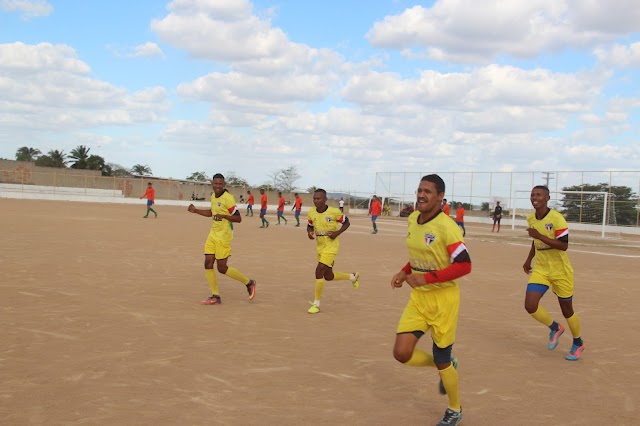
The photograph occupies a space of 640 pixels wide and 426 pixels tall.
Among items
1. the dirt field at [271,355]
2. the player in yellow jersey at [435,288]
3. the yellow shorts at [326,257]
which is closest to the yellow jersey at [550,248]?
the dirt field at [271,355]

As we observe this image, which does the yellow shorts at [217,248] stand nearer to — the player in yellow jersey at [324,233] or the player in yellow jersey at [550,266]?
the player in yellow jersey at [324,233]

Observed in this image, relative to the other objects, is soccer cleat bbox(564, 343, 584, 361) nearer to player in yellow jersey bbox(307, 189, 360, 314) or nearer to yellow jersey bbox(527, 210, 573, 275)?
yellow jersey bbox(527, 210, 573, 275)

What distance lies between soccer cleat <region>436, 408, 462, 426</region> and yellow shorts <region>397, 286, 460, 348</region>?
0.51 meters

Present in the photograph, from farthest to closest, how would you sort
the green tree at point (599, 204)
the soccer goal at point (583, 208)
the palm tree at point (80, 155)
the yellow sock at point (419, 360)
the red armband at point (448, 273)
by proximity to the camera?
the palm tree at point (80, 155) → the soccer goal at point (583, 208) → the green tree at point (599, 204) → the yellow sock at point (419, 360) → the red armband at point (448, 273)

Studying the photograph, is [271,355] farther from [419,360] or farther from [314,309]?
[314,309]

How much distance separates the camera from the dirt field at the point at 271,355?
482cm

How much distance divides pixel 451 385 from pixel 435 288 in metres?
0.75

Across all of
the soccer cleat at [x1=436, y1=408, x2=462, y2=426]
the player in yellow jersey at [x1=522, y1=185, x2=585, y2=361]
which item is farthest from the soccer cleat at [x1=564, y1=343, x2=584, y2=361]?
the soccer cleat at [x1=436, y1=408, x2=462, y2=426]

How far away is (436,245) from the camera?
4.63 metres

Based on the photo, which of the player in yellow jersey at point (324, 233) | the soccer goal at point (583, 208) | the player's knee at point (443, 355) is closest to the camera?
the player's knee at point (443, 355)

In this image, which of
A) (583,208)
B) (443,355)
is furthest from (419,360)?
(583,208)

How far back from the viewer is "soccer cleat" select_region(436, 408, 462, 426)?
176 inches

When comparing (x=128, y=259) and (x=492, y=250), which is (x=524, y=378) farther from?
(x=492, y=250)

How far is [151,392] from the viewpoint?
509cm
